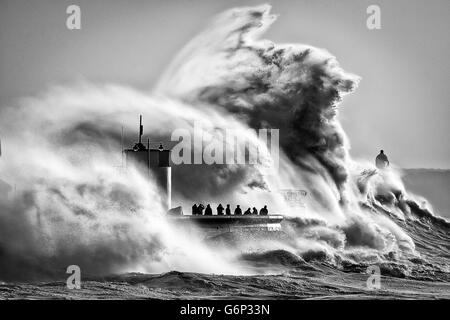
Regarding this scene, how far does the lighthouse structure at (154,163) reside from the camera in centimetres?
2906

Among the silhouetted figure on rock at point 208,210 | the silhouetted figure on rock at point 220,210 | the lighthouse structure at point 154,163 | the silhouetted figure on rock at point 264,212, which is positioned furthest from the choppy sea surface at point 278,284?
the lighthouse structure at point 154,163

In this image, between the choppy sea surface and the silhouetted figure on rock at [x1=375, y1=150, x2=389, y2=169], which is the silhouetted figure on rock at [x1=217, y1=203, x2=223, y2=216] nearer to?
the choppy sea surface

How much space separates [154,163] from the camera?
29234 mm

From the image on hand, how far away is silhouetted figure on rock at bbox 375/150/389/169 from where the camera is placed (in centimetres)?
3272

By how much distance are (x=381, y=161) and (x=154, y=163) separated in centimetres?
765

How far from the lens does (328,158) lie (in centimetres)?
3456

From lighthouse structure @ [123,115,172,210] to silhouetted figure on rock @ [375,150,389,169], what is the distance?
6.19 meters

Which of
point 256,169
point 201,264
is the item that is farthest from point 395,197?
point 201,264

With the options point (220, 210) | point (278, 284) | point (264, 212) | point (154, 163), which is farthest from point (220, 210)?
point (278, 284)

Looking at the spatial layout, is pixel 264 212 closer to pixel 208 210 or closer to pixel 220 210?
pixel 220 210

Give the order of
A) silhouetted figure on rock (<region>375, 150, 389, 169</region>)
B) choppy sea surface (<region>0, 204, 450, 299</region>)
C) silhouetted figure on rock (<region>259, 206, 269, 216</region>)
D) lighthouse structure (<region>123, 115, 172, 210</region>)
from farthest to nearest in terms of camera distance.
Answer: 1. silhouetted figure on rock (<region>375, 150, 389, 169</region>)
2. silhouetted figure on rock (<region>259, 206, 269, 216</region>)
3. lighthouse structure (<region>123, 115, 172, 210</region>)
4. choppy sea surface (<region>0, 204, 450, 299</region>)

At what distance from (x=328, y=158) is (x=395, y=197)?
4.56 metres

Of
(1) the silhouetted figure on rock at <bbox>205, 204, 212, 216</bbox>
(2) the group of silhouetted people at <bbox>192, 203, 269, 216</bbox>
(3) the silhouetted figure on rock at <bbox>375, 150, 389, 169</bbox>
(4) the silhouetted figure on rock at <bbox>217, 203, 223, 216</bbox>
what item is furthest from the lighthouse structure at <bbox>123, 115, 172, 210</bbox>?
(3) the silhouetted figure on rock at <bbox>375, 150, 389, 169</bbox>
